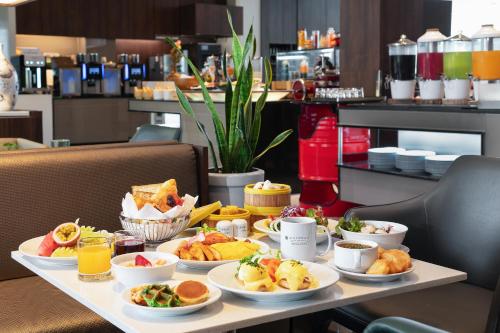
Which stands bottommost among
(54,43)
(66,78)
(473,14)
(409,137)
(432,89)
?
(409,137)

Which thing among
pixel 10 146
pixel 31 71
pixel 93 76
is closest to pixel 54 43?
pixel 93 76

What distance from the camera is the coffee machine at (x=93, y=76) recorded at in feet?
38.2

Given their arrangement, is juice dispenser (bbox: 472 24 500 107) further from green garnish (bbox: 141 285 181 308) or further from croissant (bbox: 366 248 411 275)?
green garnish (bbox: 141 285 181 308)

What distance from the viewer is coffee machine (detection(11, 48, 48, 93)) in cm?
936

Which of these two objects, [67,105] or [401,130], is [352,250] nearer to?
[401,130]

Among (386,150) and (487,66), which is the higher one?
(487,66)

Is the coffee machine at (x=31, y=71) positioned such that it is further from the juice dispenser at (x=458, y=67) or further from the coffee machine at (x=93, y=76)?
the juice dispenser at (x=458, y=67)

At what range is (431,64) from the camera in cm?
482

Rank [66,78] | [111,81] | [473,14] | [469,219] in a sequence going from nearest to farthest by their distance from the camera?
[469,219]
[66,78]
[111,81]
[473,14]

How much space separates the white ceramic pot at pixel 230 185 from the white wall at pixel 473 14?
9.68 meters

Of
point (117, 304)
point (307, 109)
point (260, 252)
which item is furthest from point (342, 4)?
point (117, 304)

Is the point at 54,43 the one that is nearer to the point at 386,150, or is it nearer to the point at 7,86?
the point at 7,86

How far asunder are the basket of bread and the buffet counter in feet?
6.52

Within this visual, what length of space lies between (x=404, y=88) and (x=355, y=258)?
3.38 meters
